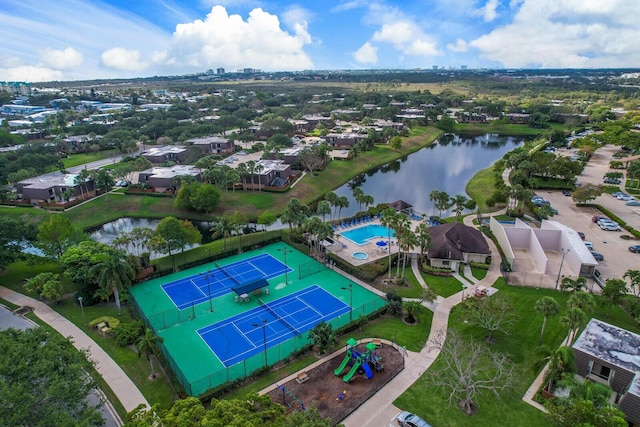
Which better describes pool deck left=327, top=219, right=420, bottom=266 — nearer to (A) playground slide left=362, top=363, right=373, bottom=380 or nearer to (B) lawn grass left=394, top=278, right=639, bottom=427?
(B) lawn grass left=394, top=278, right=639, bottom=427

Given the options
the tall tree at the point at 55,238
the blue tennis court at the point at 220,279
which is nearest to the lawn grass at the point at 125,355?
the blue tennis court at the point at 220,279

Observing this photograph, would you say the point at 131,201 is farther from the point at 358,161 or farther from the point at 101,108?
the point at 101,108

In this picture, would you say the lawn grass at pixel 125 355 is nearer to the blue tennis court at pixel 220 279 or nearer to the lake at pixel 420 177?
the blue tennis court at pixel 220 279

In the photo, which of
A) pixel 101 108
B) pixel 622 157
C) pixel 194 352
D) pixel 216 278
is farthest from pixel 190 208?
pixel 101 108

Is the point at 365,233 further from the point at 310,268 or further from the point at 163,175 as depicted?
the point at 163,175

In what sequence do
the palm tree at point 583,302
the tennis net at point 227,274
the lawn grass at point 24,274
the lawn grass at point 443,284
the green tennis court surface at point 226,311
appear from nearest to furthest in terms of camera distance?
the palm tree at point 583,302, the green tennis court surface at point 226,311, the lawn grass at point 443,284, the lawn grass at point 24,274, the tennis net at point 227,274

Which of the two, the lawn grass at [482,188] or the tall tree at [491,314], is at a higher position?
the tall tree at [491,314]
